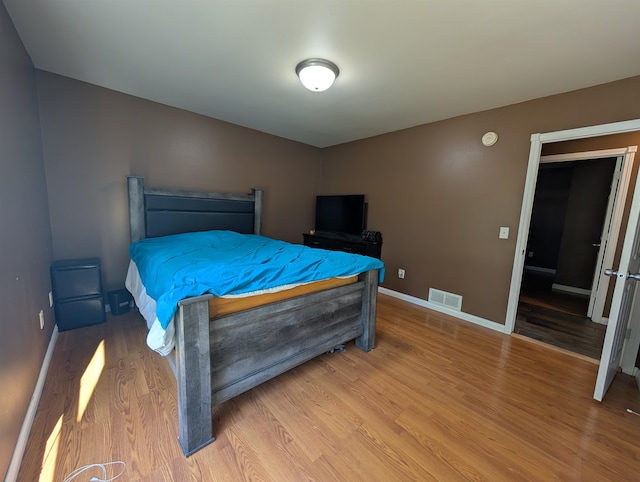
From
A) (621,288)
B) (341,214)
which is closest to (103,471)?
(621,288)

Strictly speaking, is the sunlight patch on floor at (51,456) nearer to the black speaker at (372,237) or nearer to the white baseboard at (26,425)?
the white baseboard at (26,425)

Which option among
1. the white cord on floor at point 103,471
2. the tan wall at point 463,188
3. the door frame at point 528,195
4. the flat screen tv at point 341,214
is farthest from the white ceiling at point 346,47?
the white cord on floor at point 103,471

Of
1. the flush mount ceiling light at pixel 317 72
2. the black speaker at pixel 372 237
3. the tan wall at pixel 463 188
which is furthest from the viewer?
the black speaker at pixel 372 237

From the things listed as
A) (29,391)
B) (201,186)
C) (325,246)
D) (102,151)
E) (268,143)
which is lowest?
(29,391)

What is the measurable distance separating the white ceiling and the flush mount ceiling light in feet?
0.18

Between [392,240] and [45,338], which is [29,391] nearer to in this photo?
[45,338]

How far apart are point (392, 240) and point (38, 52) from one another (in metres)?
4.17

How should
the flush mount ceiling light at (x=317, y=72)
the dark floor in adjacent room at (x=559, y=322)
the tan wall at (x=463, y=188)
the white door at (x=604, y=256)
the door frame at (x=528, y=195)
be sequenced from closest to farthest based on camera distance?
the flush mount ceiling light at (x=317, y=72)
the door frame at (x=528, y=195)
the tan wall at (x=463, y=188)
the dark floor in adjacent room at (x=559, y=322)
the white door at (x=604, y=256)

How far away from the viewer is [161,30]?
5.79 ft

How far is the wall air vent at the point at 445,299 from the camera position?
3.17m

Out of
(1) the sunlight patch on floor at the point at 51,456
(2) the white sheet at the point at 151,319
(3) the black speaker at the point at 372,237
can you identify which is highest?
(3) the black speaker at the point at 372,237

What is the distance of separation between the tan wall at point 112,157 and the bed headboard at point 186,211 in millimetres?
161

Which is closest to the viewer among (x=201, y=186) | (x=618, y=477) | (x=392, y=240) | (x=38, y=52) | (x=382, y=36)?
(x=618, y=477)

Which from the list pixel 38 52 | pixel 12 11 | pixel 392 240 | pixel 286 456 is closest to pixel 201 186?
pixel 38 52
